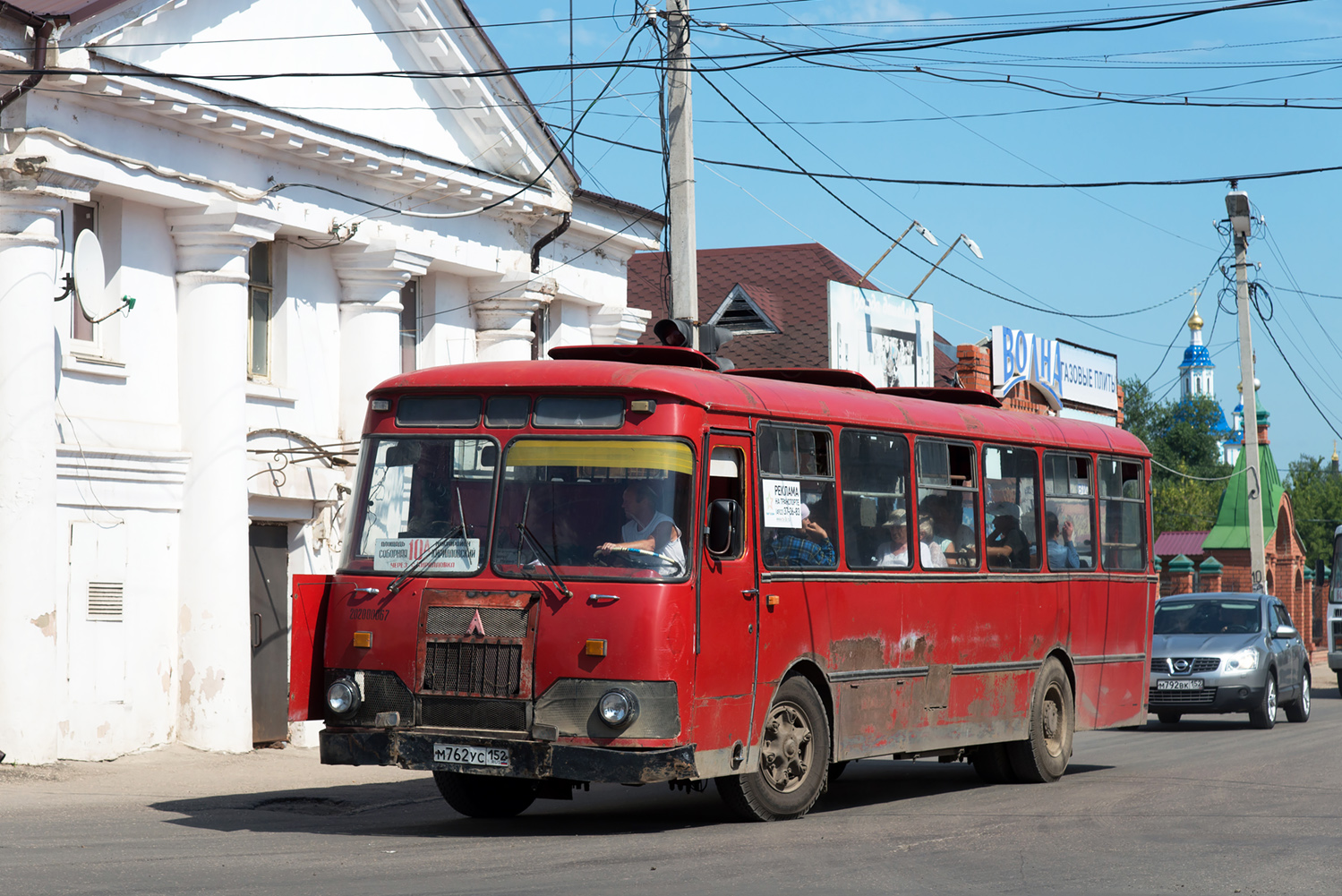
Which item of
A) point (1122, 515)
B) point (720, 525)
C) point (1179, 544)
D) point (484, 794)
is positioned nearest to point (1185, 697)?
point (1122, 515)

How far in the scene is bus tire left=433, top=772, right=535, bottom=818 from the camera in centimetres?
1147

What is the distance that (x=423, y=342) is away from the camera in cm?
2083

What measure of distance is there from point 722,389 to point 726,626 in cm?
148

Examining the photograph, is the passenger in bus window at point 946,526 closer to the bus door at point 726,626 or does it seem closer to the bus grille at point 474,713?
the bus door at point 726,626

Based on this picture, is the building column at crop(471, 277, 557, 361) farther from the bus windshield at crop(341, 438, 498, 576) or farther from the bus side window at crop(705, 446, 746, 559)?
the bus side window at crop(705, 446, 746, 559)

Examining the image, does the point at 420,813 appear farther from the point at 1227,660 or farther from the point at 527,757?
the point at 1227,660

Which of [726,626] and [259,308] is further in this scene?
[259,308]

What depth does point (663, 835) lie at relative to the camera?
10.3m

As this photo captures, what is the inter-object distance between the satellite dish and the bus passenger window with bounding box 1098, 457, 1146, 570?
920cm

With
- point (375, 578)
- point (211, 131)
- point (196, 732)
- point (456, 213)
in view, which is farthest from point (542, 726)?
point (456, 213)

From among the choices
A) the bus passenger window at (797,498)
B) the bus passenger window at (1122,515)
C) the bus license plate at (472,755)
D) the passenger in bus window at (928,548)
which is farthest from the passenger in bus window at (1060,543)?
the bus license plate at (472,755)

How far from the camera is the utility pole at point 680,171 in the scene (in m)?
16.5

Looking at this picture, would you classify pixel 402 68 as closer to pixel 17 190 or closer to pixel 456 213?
pixel 456 213

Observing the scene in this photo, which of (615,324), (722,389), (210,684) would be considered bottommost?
(210,684)
